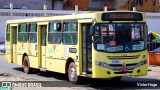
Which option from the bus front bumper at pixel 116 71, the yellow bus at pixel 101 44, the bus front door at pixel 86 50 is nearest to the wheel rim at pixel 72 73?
the yellow bus at pixel 101 44

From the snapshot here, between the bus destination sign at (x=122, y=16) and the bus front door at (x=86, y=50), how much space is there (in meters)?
0.81

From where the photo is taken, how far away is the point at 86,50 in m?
14.7

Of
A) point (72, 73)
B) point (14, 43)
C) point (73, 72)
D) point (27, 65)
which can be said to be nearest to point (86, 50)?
point (73, 72)

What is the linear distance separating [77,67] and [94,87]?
0.96 meters

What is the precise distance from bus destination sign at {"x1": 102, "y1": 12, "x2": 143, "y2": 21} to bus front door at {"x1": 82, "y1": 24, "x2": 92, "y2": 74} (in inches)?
32.0

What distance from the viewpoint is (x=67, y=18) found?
16250 millimetres

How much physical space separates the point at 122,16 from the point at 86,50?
5.77 feet

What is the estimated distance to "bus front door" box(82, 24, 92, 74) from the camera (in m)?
14.6

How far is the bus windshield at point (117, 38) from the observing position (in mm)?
14164

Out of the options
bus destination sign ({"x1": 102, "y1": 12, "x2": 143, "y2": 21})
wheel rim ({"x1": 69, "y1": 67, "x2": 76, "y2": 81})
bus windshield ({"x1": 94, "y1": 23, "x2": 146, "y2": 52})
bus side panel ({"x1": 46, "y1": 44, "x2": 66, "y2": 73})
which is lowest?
wheel rim ({"x1": 69, "y1": 67, "x2": 76, "y2": 81})

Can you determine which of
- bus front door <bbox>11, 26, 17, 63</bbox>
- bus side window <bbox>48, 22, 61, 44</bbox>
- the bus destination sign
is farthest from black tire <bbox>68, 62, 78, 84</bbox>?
bus front door <bbox>11, 26, 17, 63</bbox>

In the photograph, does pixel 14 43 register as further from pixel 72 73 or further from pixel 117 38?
pixel 117 38

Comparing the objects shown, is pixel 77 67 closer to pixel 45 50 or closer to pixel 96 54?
pixel 96 54

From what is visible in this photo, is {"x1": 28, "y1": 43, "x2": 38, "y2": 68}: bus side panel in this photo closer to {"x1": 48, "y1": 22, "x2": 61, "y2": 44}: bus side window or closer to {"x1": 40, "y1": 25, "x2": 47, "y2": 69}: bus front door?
{"x1": 40, "y1": 25, "x2": 47, "y2": 69}: bus front door
